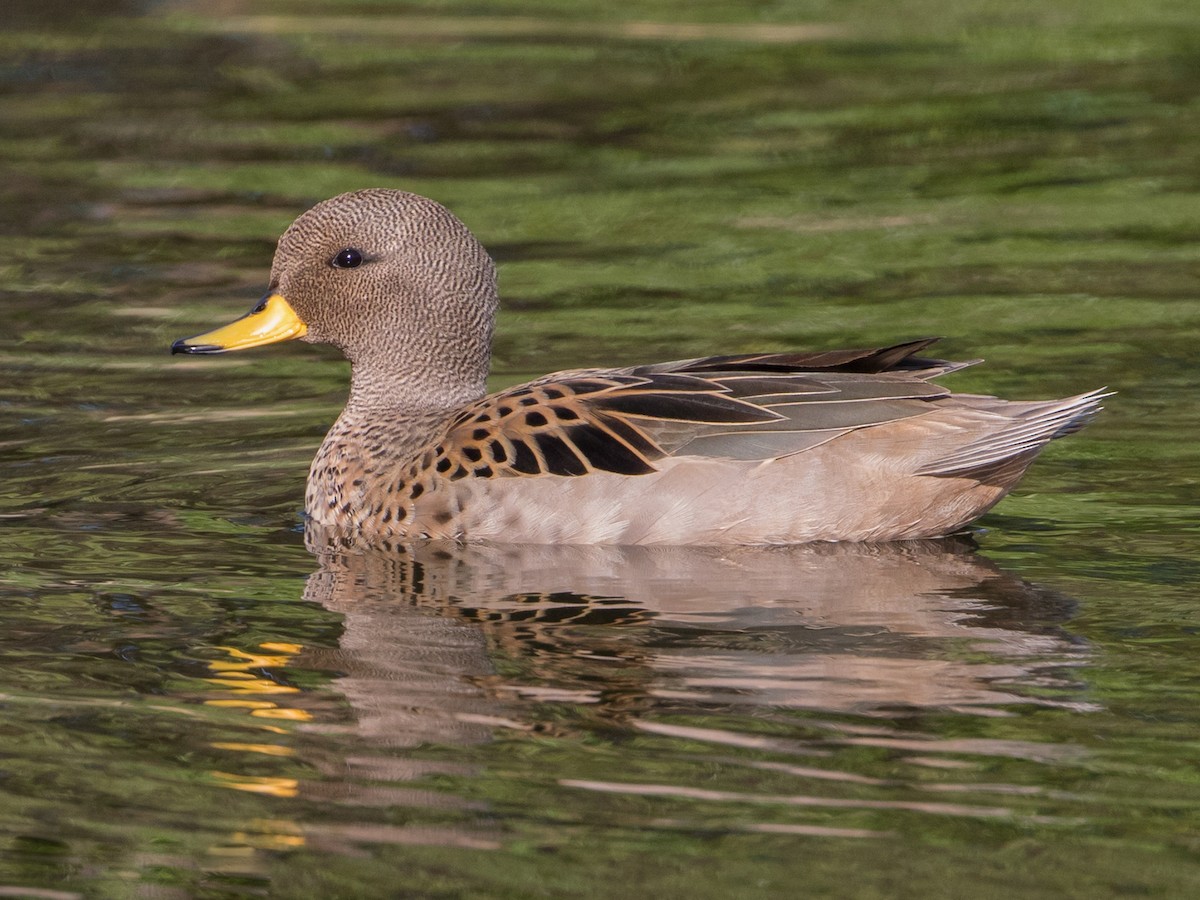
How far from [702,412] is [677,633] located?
3.86 ft

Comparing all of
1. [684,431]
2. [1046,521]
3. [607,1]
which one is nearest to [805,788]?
[684,431]

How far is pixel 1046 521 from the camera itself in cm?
822

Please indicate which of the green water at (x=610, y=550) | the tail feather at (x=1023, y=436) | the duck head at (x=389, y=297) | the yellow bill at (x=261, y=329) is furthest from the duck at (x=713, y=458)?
the yellow bill at (x=261, y=329)

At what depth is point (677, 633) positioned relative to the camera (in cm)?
680

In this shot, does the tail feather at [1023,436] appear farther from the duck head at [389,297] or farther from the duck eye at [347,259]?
the duck eye at [347,259]

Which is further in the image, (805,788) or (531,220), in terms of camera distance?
(531,220)

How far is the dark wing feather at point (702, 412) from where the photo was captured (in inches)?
301

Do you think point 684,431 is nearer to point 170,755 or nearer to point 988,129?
point 170,755

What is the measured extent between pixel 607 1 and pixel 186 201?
6.70 m

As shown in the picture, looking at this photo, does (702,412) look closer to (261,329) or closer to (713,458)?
(713,458)

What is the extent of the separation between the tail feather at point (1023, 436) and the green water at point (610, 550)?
0.37 m

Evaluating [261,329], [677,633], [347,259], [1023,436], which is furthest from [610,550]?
[261,329]

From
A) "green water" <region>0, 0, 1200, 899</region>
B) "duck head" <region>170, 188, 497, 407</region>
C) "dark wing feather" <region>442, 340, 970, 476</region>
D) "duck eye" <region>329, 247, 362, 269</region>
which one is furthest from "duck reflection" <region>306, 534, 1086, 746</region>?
"duck eye" <region>329, 247, 362, 269</region>

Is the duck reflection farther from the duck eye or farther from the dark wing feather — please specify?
the duck eye
